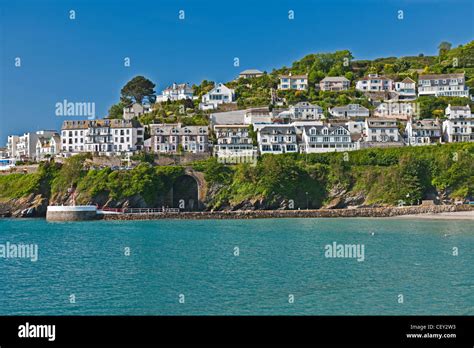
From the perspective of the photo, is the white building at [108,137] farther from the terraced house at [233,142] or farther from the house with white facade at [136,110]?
the house with white facade at [136,110]

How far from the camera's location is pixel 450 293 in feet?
59.3

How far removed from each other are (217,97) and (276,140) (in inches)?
747

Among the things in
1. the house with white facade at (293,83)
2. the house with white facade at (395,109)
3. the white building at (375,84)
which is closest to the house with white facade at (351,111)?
the house with white facade at (395,109)

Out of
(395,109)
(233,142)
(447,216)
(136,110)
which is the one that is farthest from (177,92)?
(447,216)

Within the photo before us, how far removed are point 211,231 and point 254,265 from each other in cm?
1536

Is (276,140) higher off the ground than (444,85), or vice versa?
(444,85)

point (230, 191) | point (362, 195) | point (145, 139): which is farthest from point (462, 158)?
point (145, 139)

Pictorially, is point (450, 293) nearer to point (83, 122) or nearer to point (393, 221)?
point (393, 221)

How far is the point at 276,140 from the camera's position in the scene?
64875 mm

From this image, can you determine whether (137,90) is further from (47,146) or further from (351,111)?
(351,111)

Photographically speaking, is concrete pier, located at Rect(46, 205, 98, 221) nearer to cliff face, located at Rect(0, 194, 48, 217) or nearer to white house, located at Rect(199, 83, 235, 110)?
cliff face, located at Rect(0, 194, 48, 217)

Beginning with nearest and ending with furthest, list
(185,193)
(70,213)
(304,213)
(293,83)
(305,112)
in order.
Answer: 1. (70,213)
2. (304,213)
3. (185,193)
4. (305,112)
5. (293,83)

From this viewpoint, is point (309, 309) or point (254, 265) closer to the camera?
point (309, 309)

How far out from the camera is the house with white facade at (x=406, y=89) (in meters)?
80.9
